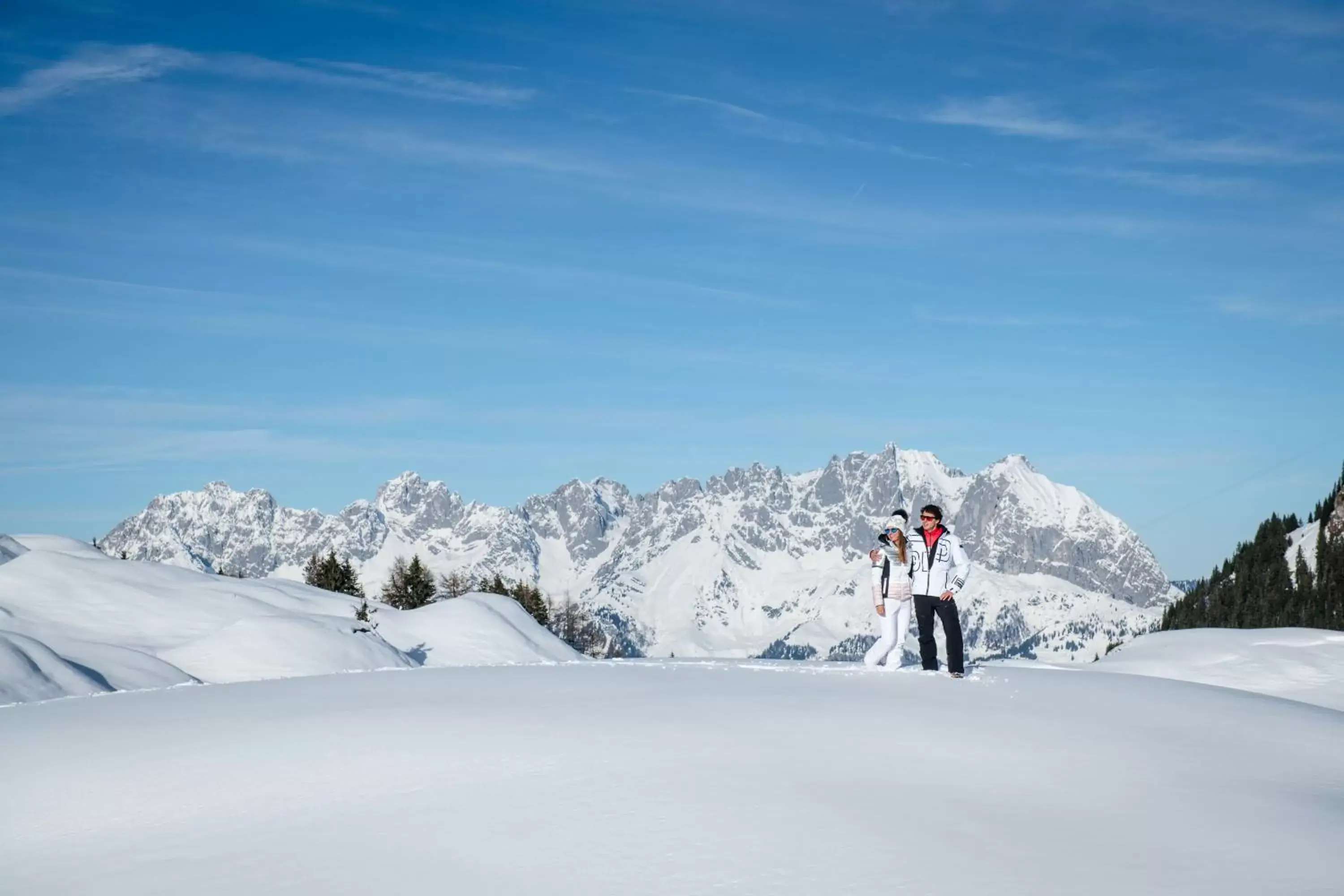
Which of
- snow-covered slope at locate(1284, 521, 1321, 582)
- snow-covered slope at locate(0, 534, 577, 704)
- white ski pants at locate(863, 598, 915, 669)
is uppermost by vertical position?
snow-covered slope at locate(1284, 521, 1321, 582)

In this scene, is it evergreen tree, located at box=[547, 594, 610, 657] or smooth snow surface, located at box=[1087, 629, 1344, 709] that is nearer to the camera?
smooth snow surface, located at box=[1087, 629, 1344, 709]

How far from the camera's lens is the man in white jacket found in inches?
687

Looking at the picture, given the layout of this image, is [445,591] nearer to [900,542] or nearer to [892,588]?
[892,588]

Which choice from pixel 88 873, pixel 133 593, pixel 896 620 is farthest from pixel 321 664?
pixel 88 873

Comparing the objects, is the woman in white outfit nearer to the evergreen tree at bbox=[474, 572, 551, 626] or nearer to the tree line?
the tree line

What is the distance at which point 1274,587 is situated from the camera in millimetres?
155250

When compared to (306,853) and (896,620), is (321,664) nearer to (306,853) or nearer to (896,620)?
(896,620)

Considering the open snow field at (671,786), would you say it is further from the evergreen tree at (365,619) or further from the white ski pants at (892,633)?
the evergreen tree at (365,619)

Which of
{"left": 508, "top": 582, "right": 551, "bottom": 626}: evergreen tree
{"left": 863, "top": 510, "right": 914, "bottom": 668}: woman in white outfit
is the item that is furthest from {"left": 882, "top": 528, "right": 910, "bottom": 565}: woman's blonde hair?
{"left": 508, "top": 582, "right": 551, "bottom": 626}: evergreen tree

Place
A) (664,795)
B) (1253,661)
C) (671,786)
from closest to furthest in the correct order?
(664,795)
(671,786)
(1253,661)

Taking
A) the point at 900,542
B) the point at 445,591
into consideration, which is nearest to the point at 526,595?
the point at 445,591

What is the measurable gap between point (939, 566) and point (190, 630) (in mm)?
32083

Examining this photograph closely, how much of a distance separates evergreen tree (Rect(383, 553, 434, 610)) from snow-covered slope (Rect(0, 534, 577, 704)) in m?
42.5

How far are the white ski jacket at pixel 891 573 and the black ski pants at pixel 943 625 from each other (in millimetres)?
326
